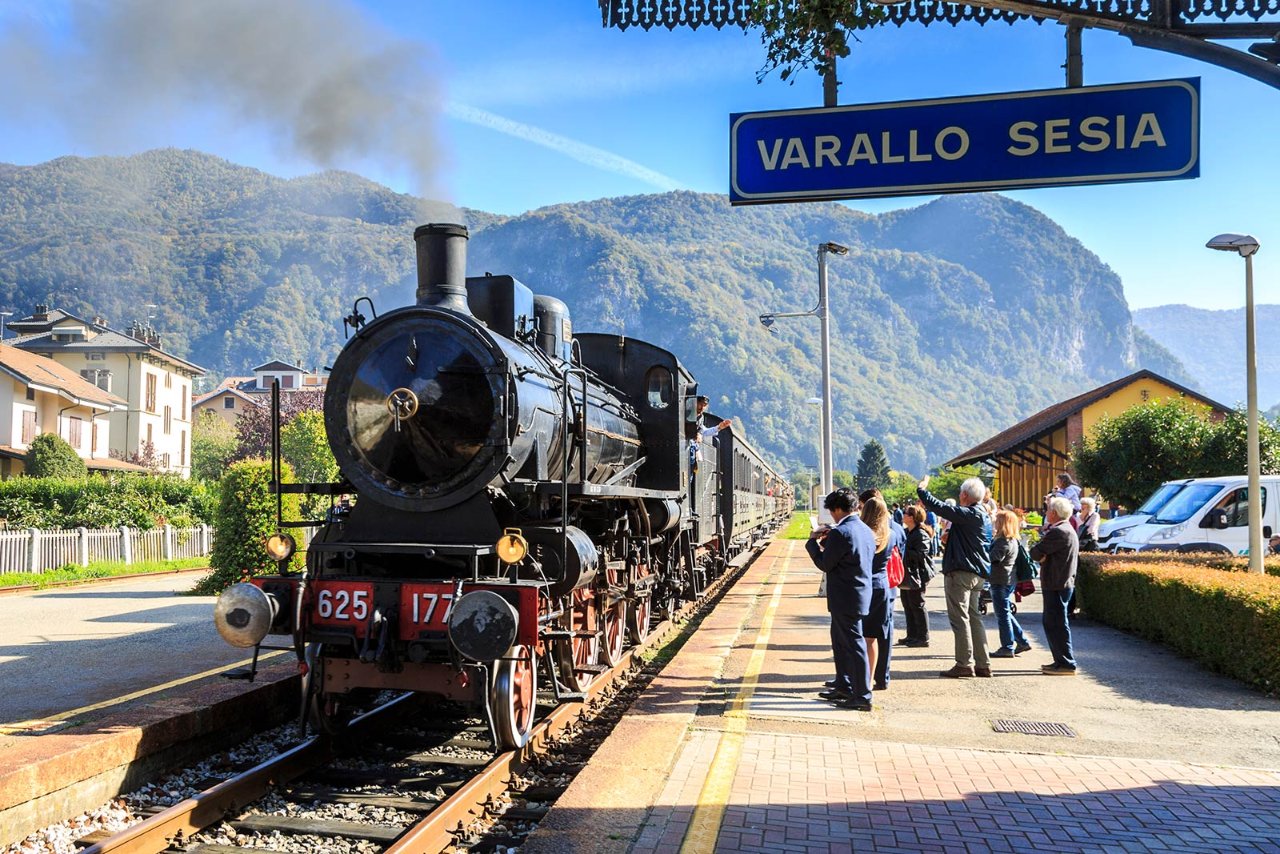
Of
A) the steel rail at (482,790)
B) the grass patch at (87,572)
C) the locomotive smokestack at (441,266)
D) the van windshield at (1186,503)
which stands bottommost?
the grass patch at (87,572)

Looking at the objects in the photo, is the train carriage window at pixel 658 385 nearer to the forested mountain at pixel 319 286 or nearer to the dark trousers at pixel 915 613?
the dark trousers at pixel 915 613

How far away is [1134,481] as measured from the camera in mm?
21719

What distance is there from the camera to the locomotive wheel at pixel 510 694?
19.3ft

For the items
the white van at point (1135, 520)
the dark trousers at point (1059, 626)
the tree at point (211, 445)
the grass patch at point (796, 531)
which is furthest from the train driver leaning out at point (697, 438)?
the tree at point (211, 445)

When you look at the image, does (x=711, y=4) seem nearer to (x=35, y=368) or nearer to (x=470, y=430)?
(x=470, y=430)

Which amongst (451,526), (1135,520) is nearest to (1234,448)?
(1135,520)

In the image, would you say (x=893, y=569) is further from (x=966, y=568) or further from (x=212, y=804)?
(x=212, y=804)

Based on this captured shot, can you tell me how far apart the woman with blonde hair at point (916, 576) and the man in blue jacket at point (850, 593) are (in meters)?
2.89

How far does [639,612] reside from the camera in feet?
32.6

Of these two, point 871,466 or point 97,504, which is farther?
point 871,466

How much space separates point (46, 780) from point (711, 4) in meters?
5.47

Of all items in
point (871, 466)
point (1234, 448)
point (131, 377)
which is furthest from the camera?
point (871, 466)

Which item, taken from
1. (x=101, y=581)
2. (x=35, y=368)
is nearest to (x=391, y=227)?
(x=35, y=368)

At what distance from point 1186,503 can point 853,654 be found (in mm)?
10628
